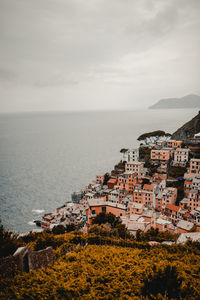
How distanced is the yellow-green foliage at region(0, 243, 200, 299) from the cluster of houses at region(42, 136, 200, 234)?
13133 mm

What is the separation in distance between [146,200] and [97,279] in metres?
24.0

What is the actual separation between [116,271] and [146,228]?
15.6 metres

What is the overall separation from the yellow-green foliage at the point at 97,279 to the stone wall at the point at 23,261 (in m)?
0.46

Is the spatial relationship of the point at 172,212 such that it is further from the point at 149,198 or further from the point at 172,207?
the point at 149,198

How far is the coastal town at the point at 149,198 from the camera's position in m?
27.5

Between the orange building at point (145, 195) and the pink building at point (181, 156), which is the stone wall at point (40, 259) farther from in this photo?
the pink building at point (181, 156)

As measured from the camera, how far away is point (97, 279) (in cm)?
1016

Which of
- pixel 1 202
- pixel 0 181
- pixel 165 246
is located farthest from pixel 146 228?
pixel 0 181

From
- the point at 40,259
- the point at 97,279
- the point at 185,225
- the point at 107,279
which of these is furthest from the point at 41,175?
the point at 107,279

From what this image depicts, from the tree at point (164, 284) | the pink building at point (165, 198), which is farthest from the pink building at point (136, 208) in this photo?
the tree at point (164, 284)

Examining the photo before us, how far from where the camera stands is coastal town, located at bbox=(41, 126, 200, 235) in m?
27.5

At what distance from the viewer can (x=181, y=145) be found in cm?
4741

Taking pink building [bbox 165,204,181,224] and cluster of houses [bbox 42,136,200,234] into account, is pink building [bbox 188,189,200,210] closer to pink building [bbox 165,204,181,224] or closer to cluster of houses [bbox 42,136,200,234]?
cluster of houses [bbox 42,136,200,234]

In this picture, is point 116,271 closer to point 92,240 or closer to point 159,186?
point 92,240
